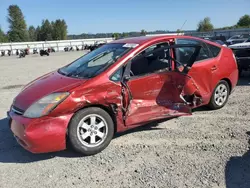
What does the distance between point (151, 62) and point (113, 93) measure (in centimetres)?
100

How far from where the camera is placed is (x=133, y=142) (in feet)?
14.8

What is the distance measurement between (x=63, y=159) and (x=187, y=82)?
2.56m

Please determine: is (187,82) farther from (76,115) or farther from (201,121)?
(76,115)

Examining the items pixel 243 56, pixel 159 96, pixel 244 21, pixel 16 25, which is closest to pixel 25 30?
pixel 16 25

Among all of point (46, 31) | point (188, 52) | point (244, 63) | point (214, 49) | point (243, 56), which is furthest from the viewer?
point (46, 31)

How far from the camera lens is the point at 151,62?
4.77 m

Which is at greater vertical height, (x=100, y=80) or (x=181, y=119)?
(x=100, y=80)

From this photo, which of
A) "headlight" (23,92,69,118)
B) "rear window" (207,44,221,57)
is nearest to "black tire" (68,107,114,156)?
"headlight" (23,92,69,118)

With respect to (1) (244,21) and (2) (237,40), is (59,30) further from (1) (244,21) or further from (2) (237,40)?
(2) (237,40)

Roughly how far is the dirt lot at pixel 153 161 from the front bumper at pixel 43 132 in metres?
0.29

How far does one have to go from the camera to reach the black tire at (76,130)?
393 cm

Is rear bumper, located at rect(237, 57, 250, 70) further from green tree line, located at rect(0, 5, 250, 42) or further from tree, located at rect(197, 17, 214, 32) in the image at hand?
tree, located at rect(197, 17, 214, 32)

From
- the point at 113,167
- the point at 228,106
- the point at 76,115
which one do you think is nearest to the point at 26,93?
the point at 76,115

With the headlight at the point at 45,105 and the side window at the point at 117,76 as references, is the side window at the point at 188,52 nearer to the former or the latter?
the side window at the point at 117,76
